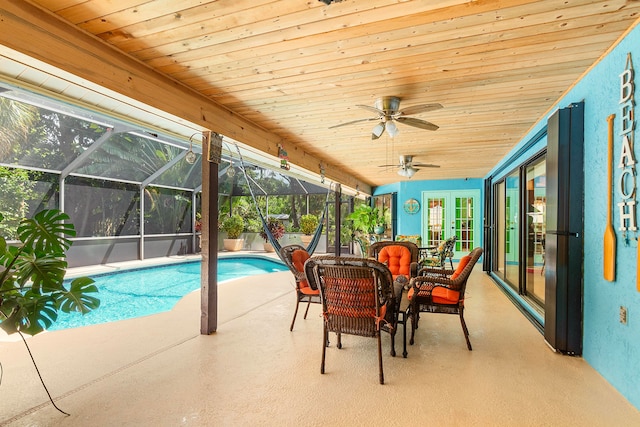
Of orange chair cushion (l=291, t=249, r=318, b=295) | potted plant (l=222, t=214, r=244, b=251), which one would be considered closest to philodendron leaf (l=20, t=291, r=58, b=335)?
orange chair cushion (l=291, t=249, r=318, b=295)

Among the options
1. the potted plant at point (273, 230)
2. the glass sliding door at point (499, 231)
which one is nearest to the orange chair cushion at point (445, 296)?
the glass sliding door at point (499, 231)

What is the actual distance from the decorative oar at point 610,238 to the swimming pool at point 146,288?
5.05 meters

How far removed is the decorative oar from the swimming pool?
505 centimetres

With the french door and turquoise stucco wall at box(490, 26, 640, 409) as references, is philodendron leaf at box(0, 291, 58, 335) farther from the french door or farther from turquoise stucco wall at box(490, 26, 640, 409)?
the french door

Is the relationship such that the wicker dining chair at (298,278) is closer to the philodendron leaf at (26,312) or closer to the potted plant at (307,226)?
the philodendron leaf at (26,312)

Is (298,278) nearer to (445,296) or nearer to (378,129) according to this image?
(445,296)

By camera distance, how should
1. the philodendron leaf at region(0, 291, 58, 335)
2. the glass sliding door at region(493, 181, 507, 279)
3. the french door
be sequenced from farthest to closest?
1. the french door
2. the glass sliding door at region(493, 181, 507, 279)
3. the philodendron leaf at region(0, 291, 58, 335)

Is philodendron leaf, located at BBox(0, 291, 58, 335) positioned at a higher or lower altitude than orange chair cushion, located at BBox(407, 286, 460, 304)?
higher

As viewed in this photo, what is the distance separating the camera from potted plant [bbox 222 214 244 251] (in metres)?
10.7

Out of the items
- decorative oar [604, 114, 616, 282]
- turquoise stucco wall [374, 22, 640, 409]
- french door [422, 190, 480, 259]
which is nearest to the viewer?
turquoise stucco wall [374, 22, 640, 409]

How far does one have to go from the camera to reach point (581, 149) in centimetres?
267

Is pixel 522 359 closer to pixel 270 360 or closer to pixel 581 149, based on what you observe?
pixel 581 149

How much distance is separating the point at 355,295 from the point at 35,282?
6.16 ft

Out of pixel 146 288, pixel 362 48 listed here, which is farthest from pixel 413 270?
pixel 146 288
